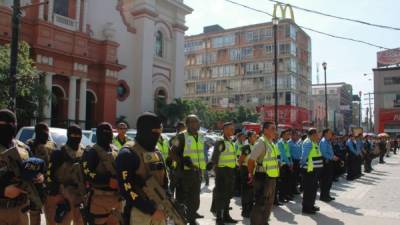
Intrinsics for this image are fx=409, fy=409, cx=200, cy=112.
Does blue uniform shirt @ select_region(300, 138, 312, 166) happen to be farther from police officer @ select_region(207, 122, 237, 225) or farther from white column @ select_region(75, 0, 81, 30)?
white column @ select_region(75, 0, 81, 30)

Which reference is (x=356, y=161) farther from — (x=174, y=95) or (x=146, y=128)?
(x=174, y=95)

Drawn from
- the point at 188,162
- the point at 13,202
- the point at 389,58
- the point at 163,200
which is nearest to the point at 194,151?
the point at 188,162

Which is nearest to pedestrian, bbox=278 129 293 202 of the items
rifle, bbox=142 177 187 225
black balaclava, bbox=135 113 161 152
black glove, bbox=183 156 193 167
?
black glove, bbox=183 156 193 167

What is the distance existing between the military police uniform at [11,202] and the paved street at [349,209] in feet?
15.3

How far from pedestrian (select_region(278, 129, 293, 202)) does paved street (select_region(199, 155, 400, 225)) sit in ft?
1.24

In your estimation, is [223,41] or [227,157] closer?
[227,157]

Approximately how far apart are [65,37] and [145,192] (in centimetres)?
2420

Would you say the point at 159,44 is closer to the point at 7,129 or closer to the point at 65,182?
the point at 65,182

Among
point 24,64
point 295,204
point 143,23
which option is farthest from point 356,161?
point 143,23

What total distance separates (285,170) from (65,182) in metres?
7.47

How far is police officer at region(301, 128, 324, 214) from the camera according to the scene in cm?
941

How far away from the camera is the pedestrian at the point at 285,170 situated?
11016 millimetres

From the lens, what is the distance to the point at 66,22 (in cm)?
2719

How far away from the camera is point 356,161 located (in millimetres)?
17531
